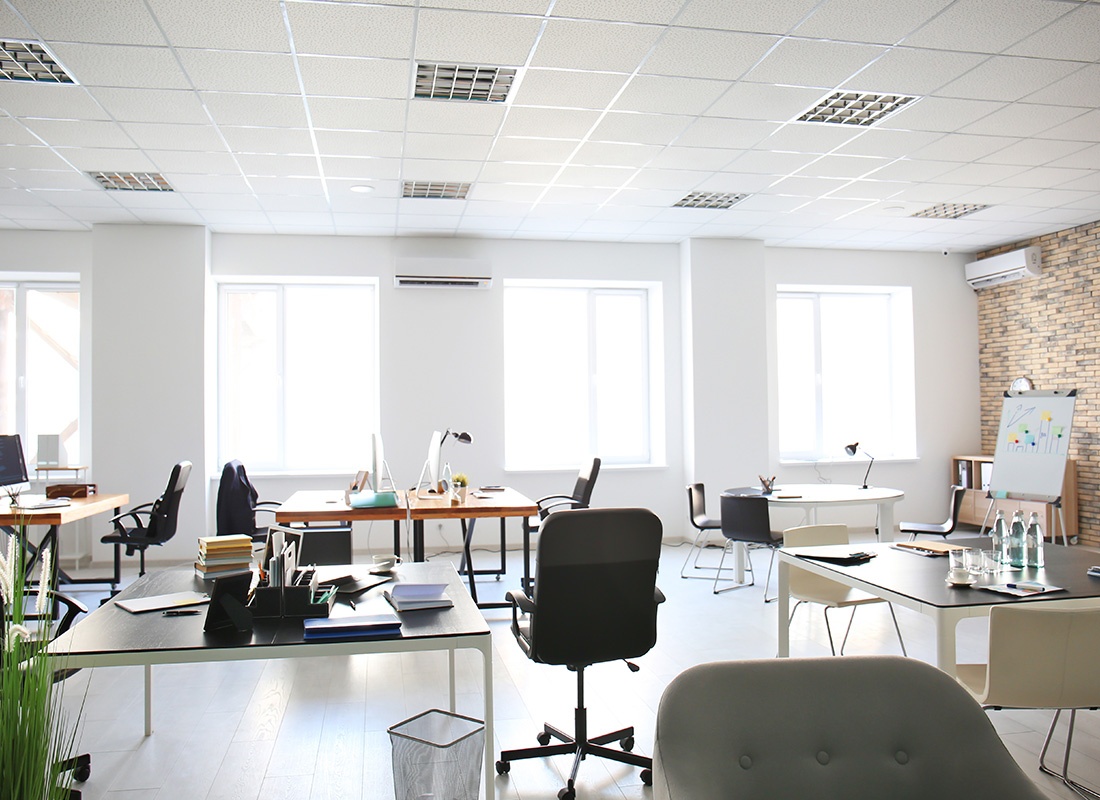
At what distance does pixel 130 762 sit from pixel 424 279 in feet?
17.5

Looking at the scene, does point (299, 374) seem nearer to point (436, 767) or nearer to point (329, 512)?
point (329, 512)

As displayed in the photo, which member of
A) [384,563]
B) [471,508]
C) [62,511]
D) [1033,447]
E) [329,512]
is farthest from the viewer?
[1033,447]

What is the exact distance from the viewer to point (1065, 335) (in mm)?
7867

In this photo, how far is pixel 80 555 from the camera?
7203 mm

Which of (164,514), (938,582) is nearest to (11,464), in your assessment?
(164,514)

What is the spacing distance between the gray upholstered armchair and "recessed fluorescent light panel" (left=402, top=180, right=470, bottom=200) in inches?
205

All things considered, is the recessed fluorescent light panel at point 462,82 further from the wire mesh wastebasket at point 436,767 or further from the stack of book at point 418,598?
the wire mesh wastebasket at point 436,767

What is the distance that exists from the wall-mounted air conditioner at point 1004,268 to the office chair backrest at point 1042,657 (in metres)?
6.72

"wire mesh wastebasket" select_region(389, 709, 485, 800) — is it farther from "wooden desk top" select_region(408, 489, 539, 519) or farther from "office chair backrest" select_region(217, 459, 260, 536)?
"office chair backrest" select_region(217, 459, 260, 536)

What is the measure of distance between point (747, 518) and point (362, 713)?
3.23 meters

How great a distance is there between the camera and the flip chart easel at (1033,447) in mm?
7414

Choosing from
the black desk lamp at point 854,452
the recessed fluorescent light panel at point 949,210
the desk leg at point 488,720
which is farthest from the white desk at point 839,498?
the desk leg at point 488,720

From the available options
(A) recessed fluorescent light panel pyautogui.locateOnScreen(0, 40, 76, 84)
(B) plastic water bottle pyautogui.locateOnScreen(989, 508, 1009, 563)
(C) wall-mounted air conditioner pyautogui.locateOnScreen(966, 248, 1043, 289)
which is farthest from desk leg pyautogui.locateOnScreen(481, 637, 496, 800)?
(C) wall-mounted air conditioner pyautogui.locateOnScreen(966, 248, 1043, 289)

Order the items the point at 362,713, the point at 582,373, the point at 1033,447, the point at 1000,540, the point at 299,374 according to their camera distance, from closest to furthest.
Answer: the point at 1000,540 < the point at 362,713 < the point at 1033,447 < the point at 299,374 < the point at 582,373
